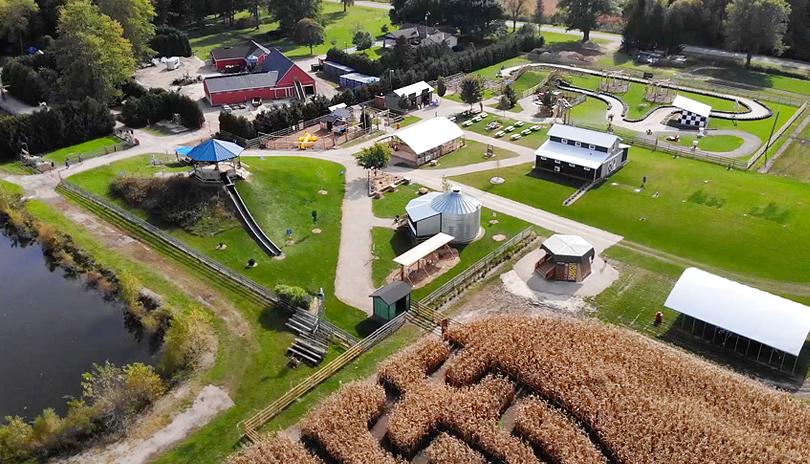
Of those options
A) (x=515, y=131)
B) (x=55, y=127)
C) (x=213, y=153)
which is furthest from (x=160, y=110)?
(x=515, y=131)

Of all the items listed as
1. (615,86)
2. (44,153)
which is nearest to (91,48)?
(44,153)

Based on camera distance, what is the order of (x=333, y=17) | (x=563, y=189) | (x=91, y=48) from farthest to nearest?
1. (x=333, y=17)
2. (x=91, y=48)
3. (x=563, y=189)

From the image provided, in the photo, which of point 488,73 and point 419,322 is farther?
point 488,73

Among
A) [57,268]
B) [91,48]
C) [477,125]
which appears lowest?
[57,268]

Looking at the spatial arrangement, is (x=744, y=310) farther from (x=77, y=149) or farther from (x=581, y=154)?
(x=77, y=149)

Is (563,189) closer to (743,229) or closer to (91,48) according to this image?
(743,229)

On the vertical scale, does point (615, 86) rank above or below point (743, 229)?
above

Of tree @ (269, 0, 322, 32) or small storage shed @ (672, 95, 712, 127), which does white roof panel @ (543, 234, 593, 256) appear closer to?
small storage shed @ (672, 95, 712, 127)

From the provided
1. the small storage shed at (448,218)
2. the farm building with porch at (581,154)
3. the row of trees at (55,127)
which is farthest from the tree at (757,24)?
the row of trees at (55,127)
